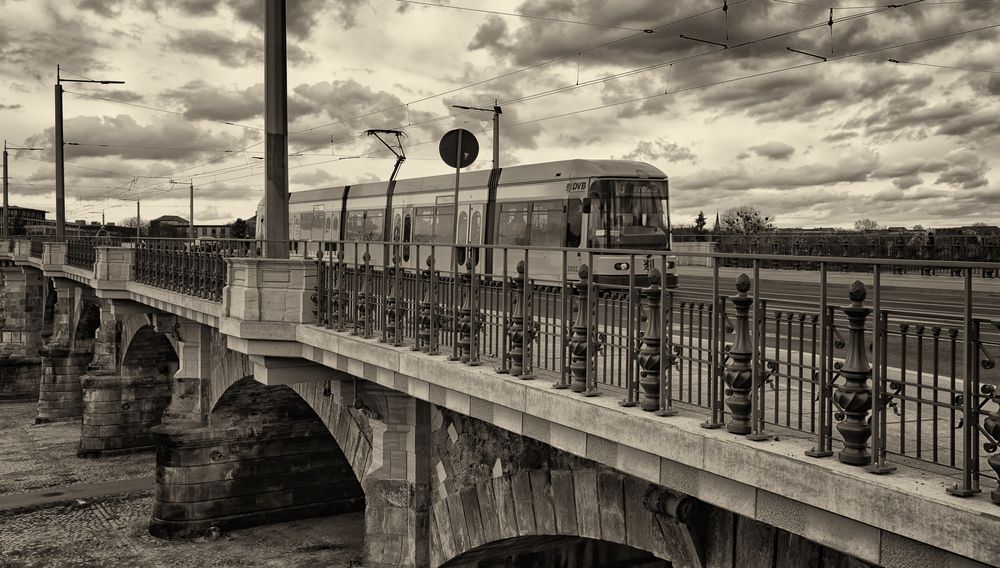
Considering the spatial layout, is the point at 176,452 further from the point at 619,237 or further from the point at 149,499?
the point at 619,237

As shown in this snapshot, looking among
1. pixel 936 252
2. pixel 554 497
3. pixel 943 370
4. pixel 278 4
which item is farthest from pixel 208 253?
pixel 936 252

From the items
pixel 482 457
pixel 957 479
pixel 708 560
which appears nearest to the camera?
pixel 957 479

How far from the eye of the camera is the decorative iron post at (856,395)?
382cm

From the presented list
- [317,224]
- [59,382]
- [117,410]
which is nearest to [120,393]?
[117,410]

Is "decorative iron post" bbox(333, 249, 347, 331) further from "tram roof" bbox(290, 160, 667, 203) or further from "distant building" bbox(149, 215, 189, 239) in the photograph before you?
"distant building" bbox(149, 215, 189, 239)

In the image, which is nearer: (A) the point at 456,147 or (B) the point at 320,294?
(A) the point at 456,147

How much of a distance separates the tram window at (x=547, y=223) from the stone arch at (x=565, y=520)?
7.55 metres

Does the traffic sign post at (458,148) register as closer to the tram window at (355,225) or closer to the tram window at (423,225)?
the tram window at (423,225)

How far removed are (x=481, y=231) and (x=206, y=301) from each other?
680 centimetres

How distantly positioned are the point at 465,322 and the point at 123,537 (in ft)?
52.7

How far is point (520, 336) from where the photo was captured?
6.49 meters

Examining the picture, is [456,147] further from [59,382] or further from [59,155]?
[59,382]

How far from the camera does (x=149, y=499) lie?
931 inches

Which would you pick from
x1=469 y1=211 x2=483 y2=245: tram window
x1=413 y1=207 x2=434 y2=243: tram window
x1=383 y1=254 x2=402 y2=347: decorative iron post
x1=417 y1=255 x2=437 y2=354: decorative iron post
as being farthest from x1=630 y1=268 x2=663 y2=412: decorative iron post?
x1=413 y1=207 x2=434 y2=243: tram window
